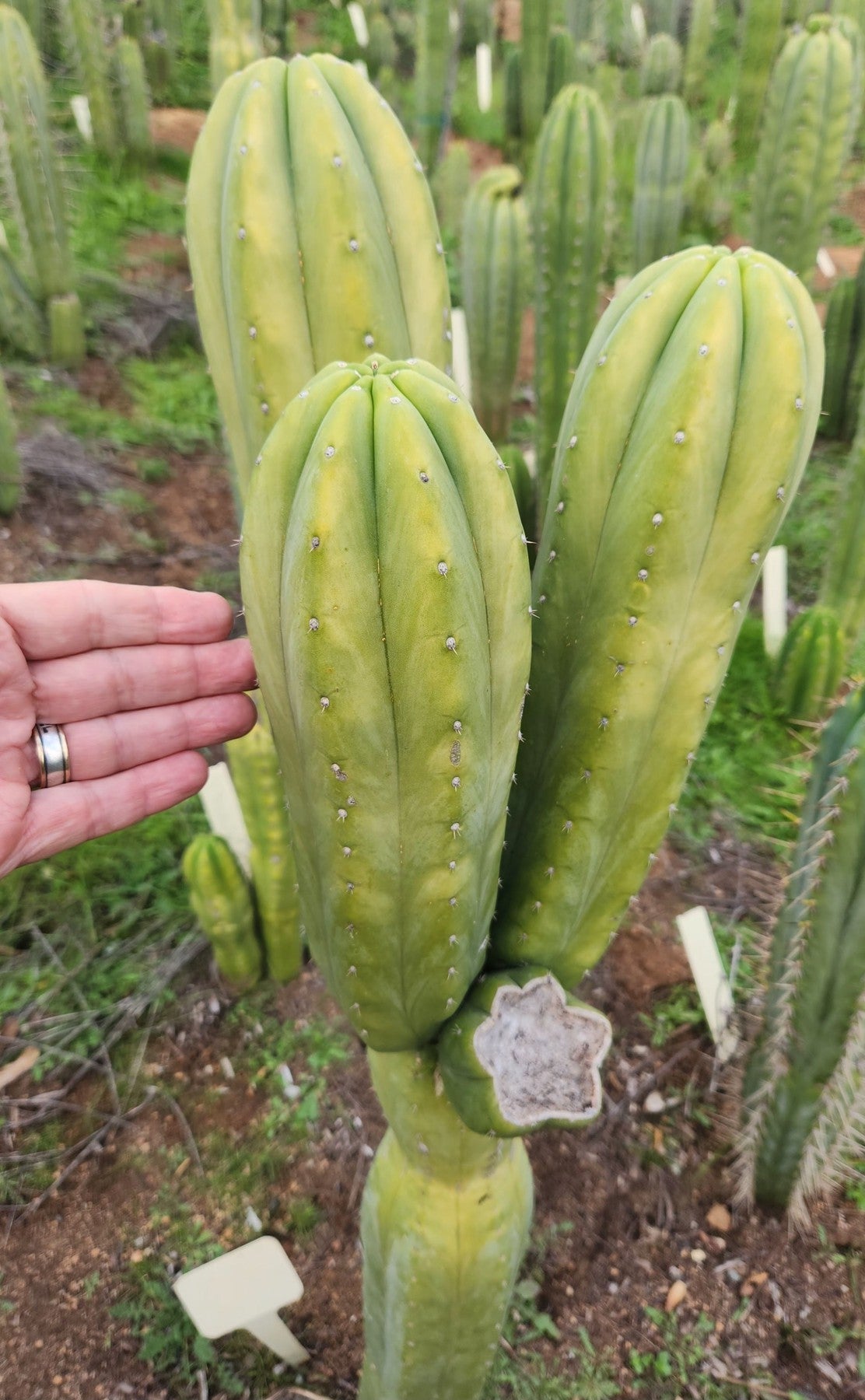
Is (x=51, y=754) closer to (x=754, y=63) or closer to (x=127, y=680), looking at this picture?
(x=127, y=680)

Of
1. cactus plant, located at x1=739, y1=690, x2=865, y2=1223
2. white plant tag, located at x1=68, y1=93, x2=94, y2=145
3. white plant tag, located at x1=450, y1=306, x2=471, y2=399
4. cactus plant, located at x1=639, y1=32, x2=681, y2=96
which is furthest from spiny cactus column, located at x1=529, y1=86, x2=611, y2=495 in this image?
cactus plant, located at x1=639, y1=32, x2=681, y2=96

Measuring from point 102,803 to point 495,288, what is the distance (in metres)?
2.83

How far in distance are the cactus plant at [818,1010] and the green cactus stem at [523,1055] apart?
62 cm

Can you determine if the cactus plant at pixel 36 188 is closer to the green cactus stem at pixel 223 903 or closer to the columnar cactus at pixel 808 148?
the columnar cactus at pixel 808 148

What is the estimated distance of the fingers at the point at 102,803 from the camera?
1.37 metres

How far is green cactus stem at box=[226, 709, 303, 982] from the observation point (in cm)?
201

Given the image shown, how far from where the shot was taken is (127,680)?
1.42 meters

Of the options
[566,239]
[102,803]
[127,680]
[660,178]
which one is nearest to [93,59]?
[660,178]

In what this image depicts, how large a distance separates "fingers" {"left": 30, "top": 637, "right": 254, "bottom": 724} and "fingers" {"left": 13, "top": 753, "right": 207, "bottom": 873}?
10 cm

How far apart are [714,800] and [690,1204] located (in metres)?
1.15

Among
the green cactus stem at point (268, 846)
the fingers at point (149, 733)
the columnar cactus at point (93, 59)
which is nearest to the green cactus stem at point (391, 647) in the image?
the fingers at point (149, 733)

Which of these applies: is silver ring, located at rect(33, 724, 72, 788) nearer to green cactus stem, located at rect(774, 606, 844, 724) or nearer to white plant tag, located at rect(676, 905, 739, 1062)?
white plant tag, located at rect(676, 905, 739, 1062)

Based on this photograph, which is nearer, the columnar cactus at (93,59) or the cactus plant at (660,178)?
the cactus plant at (660,178)

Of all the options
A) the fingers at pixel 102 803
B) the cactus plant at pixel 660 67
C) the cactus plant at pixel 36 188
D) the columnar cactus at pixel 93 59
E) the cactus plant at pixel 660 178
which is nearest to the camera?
the fingers at pixel 102 803
